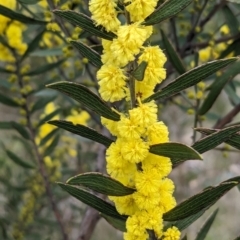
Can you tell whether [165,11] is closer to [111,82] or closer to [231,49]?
[111,82]

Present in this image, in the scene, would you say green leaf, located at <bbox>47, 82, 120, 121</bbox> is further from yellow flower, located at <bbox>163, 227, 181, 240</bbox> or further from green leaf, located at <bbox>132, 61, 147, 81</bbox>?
yellow flower, located at <bbox>163, 227, 181, 240</bbox>

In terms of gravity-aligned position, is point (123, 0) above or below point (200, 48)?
below

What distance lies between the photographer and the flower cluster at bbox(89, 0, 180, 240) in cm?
74

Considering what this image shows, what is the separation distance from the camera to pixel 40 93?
153cm

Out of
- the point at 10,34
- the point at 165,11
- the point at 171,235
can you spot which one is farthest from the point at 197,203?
the point at 10,34

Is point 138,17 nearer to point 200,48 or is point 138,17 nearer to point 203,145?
point 203,145

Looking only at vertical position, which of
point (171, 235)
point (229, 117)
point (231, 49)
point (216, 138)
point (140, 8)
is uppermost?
point (231, 49)

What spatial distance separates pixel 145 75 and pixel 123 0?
10 cm

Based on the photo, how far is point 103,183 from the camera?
806 mm

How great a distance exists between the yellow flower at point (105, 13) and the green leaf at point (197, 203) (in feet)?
0.89

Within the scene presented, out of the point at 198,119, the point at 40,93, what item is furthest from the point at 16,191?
the point at 198,119

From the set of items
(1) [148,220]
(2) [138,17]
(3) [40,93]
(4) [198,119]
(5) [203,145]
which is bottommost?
(1) [148,220]

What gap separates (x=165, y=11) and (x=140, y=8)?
0.06 meters

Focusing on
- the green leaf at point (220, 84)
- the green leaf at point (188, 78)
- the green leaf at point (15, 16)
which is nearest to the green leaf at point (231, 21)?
the green leaf at point (220, 84)
